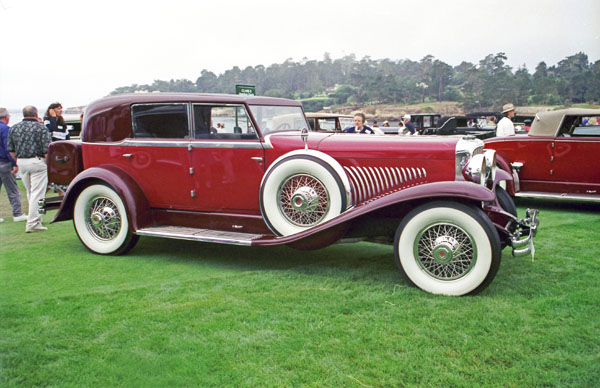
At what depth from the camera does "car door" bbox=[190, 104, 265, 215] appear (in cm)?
469

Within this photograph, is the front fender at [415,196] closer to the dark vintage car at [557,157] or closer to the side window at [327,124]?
the dark vintage car at [557,157]

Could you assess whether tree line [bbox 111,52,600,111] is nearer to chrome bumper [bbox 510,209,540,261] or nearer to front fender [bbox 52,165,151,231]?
front fender [bbox 52,165,151,231]

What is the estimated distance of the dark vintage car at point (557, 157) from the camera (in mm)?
7512

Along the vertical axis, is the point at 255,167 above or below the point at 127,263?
above

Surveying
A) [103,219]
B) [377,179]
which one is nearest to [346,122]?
[103,219]

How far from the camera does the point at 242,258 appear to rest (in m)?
5.08

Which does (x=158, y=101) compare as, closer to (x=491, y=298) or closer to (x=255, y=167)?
(x=255, y=167)

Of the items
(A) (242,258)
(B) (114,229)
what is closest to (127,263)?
(B) (114,229)

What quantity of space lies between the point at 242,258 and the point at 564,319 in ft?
10.1

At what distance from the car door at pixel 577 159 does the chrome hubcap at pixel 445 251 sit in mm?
5021

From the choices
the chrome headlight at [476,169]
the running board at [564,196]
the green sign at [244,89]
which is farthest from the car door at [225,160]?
the running board at [564,196]

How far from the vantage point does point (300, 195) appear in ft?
14.2

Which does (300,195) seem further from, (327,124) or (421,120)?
(421,120)

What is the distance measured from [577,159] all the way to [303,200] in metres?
5.62
